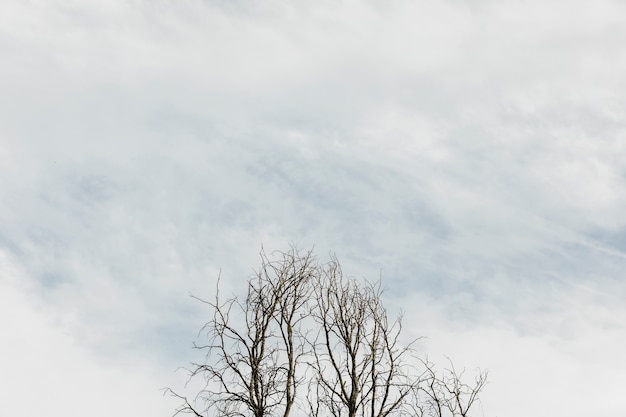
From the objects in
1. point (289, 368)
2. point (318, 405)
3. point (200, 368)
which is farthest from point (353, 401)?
point (200, 368)

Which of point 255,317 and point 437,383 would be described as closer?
point 255,317

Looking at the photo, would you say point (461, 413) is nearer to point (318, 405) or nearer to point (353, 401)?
point (353, 401)

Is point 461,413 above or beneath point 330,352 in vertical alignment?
beneath

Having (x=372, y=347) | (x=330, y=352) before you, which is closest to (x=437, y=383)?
(x=372, y=347)

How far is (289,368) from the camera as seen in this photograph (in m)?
13.2

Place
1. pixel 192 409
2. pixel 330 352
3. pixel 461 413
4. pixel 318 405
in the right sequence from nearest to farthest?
pixel 192 409, pixel 318 405, pixel 330 352, pixel 461 413

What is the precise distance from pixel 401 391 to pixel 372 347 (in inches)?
49.2

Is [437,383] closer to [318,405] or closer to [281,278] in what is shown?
[318,405]

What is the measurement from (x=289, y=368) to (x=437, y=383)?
15.0ft

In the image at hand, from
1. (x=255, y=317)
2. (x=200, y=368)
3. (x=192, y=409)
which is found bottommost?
(x=192, y=409)

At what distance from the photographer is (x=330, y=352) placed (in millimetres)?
14508

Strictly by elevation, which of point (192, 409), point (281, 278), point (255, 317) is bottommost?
point (192, 409)

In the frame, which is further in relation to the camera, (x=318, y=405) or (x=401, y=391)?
(x=401, y=391)

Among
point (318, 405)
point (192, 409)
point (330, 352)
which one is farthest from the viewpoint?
point (330, 352)
